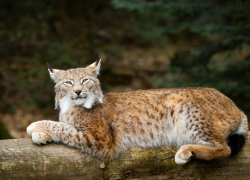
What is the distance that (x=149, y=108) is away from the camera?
3.41m

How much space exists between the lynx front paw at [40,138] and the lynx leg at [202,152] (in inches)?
58.9

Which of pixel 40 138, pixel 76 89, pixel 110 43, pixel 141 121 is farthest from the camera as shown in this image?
pixel 110 43

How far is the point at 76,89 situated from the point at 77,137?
0.59 meters

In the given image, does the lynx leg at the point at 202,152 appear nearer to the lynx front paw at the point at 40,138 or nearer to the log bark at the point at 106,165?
the log bark at the point at 106,165

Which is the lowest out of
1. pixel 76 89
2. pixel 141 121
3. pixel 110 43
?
pixel 141 121

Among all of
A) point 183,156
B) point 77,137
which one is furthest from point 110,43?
point 183,156

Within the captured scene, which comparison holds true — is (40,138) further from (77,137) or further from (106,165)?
(106,165)

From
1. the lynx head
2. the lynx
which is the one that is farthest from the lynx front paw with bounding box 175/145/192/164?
the lynx head

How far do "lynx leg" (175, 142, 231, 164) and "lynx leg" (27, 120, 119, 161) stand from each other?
2.42ft

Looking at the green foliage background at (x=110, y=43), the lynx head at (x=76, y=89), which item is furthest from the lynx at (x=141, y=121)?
the green foliage background at (x=110, y=43)

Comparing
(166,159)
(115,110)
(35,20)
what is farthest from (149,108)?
(35,20)

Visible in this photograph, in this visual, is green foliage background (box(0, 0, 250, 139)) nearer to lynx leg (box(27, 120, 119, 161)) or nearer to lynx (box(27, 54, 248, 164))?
lynx (box(27, 54, 248, 164))

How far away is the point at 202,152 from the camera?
2904 millimetres

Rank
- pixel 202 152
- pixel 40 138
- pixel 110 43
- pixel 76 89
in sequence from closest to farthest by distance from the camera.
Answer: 1. pixel 40 138
2. pixel 202 152
3. pixel 76 89
4. pixel 110 43
